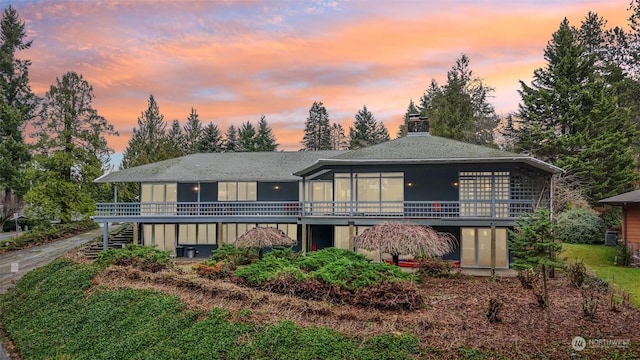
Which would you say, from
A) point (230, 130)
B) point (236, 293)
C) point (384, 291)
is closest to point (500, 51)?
point (384, 291)

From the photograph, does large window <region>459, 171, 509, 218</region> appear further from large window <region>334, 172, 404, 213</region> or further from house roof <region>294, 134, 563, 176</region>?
large window <region>334, 172, 404, 213</region>

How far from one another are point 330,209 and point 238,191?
6.52 meters

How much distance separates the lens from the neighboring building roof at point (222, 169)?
25047mm

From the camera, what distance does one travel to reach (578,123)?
30.0 metres

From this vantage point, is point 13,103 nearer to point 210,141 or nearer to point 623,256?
point 210,141

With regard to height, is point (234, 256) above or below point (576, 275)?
below

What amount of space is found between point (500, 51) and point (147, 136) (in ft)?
146

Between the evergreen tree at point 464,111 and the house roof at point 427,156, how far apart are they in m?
21.5

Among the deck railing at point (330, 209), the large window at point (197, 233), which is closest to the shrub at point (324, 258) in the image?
the deck railing at point (330, 209)

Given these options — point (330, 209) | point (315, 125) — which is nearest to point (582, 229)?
point (330, 209)

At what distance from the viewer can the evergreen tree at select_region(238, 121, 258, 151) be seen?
58344mm

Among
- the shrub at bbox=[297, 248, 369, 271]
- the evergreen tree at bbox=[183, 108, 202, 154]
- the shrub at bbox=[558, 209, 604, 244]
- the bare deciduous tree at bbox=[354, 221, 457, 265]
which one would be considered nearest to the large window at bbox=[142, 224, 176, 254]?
the shrub at bbox=[297, 248, 369, 271]

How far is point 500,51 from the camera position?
25.6 metres

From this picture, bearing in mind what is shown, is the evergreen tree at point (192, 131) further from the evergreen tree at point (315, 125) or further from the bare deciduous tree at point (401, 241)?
the bare deciduous tree at point (401, 241)
